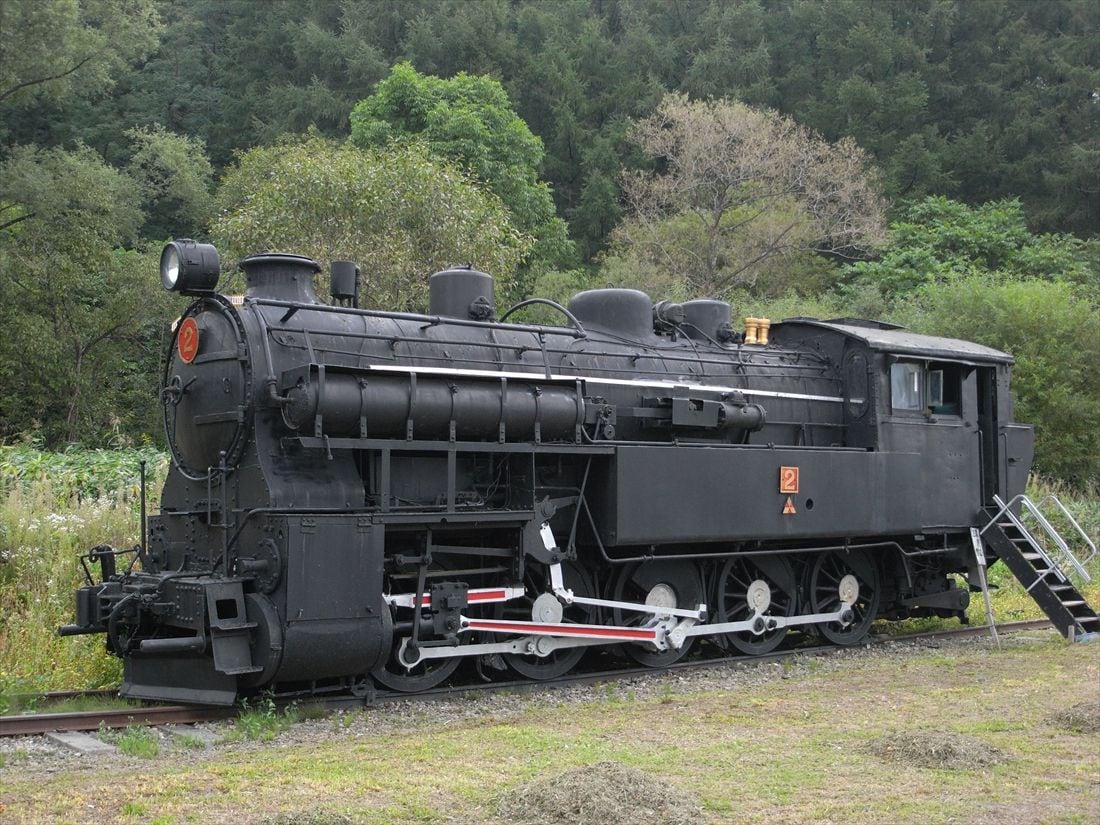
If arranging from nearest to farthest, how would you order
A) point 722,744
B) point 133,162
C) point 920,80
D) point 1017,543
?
1. point 722,744
2. point 1017,543
3. point 133,162
4. point 920,80

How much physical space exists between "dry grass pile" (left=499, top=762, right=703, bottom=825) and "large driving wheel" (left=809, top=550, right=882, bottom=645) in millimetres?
6520

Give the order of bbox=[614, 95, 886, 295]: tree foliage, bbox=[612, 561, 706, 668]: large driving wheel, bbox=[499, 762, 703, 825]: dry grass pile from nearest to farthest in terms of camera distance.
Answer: bbox=[499, 762, 703, 825]: dry grass pile, bbox=[612, 561, 706, 668]: large driving wheel, bbox=[614, 95, 886, 295]: tree foliage

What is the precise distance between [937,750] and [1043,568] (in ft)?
22.7

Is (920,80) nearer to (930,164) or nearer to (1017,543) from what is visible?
(930,164)

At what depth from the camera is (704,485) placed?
10.1 metres

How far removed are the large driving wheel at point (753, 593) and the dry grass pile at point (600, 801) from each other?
211 inches

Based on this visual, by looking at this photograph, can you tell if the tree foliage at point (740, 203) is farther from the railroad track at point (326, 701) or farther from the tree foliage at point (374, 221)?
the railroad track at point (326, 701)

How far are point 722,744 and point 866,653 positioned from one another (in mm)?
5111

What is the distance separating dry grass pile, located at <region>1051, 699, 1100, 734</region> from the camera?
748cm

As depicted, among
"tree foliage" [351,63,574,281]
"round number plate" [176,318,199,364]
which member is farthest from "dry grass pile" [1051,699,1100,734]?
"tree foliage" [351,63,574,281]

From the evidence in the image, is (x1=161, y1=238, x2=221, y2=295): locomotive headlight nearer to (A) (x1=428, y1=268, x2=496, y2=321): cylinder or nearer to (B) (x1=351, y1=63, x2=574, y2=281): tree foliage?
(A) (x1=428, y1=268, x2=496, y2=321): cylinder

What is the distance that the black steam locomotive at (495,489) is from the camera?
7898mm

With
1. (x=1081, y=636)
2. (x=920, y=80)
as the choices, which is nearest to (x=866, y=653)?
(x=1081, y=636)

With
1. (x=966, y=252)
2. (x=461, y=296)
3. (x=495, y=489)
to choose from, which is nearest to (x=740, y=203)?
(x=966, y=252)
